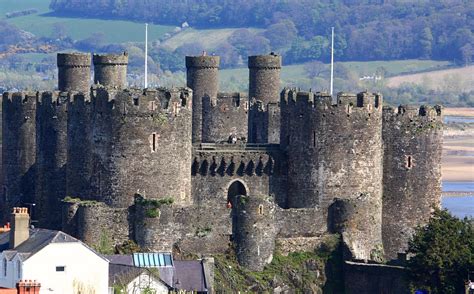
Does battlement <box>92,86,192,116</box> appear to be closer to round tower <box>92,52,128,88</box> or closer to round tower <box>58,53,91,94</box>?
round tower <box>58,53,91,94</box>

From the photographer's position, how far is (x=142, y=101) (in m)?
65.8

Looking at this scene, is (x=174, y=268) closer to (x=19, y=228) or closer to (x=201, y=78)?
(x=19, y=228)

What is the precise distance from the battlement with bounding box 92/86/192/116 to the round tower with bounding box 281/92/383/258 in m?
5.02

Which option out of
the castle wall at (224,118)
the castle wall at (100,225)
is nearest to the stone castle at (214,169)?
the castle wall at (100,225)

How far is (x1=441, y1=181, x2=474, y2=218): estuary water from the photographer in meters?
111

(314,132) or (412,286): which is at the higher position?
(314,132)

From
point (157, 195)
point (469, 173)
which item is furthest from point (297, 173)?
point (469, 173)

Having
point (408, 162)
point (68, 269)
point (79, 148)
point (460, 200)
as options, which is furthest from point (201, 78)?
point (460, 200)

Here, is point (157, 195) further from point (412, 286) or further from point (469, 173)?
point (469, 173)

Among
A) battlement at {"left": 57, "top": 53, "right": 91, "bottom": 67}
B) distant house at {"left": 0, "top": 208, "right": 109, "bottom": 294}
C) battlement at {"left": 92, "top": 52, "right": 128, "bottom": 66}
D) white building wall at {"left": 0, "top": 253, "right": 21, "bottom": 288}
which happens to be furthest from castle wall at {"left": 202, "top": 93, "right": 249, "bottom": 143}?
white building wall at {"left": 0, "top": 253, "right": 21, "bottom": 288}

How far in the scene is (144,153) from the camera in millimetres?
65750

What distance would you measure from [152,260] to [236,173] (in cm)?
784

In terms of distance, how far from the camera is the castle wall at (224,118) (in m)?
76.8

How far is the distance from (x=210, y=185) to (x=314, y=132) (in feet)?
12.1
